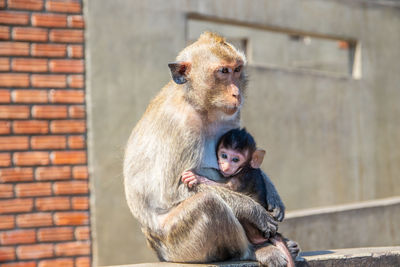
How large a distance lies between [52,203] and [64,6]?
1.69m

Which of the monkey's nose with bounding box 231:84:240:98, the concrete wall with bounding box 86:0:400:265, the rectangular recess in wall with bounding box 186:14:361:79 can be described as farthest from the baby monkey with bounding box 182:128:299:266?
the rectangular recess in wall with bounding box 186:14:361:79

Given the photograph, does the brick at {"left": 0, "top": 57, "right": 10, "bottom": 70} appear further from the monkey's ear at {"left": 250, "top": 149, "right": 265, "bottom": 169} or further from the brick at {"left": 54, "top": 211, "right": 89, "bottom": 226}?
the monkey's ear at {"left": 250, "top": 149, "right": 265, "bottom": 169}

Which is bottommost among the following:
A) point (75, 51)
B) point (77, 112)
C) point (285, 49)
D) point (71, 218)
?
point (71, 218)

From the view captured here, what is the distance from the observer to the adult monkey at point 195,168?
3543 mm

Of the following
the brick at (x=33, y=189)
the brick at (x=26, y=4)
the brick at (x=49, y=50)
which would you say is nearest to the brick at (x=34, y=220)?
the brick at (x=33, y=189)

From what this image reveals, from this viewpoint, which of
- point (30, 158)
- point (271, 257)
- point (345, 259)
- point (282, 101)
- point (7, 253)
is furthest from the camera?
point (282, 101)

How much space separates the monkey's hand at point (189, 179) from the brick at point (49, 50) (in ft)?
8.49

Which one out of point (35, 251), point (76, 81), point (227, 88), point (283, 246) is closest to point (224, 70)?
point (227, 88)

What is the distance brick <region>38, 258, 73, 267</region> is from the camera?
5610mm

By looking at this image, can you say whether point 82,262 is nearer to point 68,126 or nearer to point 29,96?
point 68,126

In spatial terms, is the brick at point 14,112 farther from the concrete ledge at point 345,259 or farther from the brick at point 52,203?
the concrete ledge at point 345,259

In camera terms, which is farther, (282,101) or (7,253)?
(282,101)

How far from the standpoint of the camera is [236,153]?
3648 millimetres

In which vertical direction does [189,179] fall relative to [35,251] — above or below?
above
